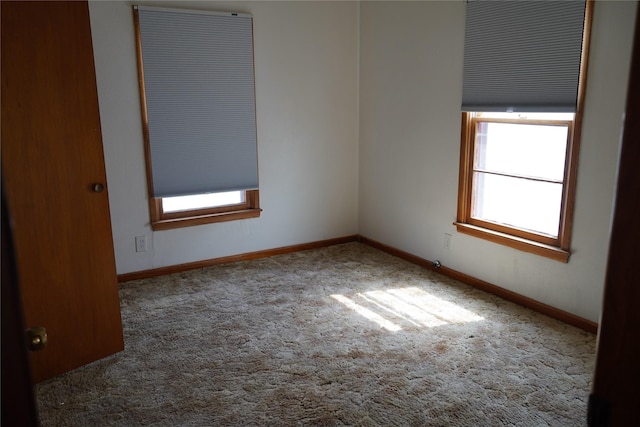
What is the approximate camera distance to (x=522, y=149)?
134 inches

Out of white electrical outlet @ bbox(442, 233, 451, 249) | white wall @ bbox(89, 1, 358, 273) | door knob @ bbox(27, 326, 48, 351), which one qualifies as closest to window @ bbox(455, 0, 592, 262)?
white electrical outlet @ bbox(442, 233, 451, 249)

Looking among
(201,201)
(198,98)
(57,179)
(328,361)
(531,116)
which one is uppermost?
(198,98)

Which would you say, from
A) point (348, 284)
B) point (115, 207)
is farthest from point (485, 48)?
point (115, 207)

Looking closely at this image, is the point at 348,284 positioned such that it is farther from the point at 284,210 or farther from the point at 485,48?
the point at 485,48

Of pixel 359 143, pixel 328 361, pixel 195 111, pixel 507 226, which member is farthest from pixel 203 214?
pixel 507 226

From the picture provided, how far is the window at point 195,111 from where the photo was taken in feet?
12.6

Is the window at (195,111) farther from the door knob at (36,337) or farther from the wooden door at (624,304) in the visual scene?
the wooden door at (624,304)

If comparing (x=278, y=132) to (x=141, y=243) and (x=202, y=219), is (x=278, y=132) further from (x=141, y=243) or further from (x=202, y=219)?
(x=141, y=243)

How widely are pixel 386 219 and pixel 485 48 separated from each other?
5.79ft

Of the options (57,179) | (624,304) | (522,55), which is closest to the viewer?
(624,304)

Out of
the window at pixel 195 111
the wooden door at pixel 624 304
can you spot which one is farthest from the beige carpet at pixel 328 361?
the wooden door at pixel 624 304

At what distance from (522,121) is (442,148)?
0.72 metres

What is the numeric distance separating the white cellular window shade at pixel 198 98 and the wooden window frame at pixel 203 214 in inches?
6.1

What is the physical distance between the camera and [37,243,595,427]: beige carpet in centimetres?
233
